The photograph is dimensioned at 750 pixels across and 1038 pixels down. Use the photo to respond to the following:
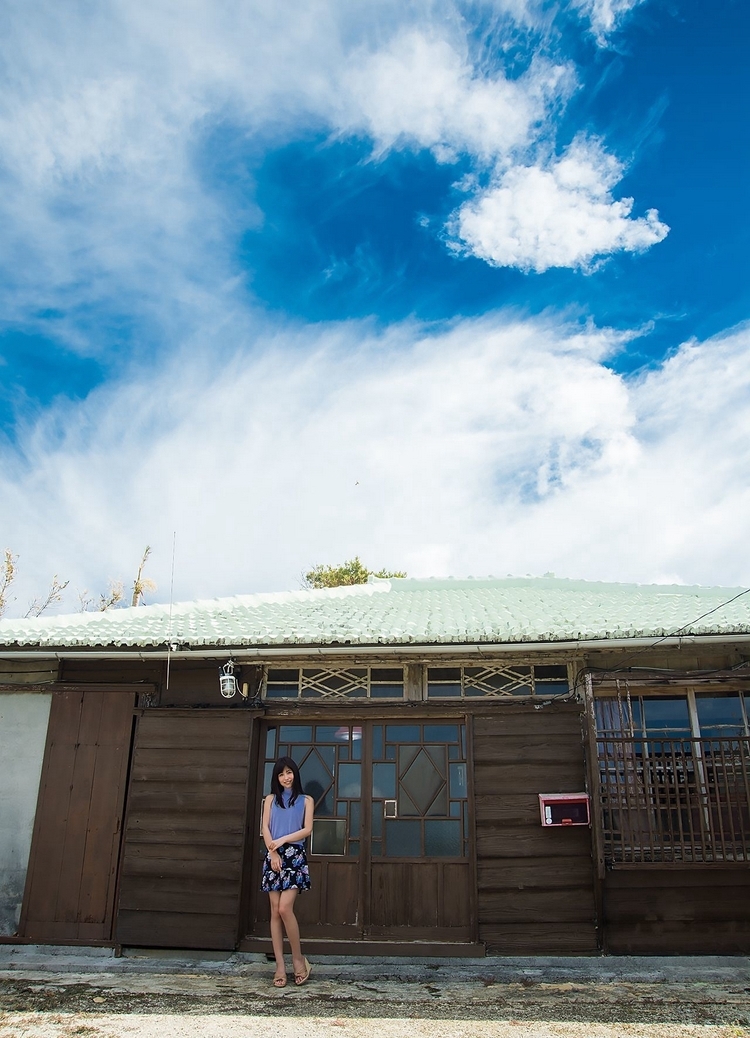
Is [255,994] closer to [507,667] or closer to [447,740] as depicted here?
[447,740]

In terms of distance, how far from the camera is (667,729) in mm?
7500

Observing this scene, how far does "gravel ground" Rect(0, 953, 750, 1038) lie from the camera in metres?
5.32

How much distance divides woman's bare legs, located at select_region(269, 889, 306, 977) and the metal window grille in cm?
279

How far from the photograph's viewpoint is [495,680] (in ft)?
25.8

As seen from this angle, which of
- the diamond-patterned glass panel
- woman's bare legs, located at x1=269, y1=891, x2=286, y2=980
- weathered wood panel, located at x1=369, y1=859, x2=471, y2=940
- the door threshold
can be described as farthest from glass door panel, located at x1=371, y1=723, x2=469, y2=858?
woman's bare legs, located at x1=269, y1=891, x2=286, y2=980

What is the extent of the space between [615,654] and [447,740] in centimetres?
186

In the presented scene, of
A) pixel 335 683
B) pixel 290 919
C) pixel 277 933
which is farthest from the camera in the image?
pixel 335 683

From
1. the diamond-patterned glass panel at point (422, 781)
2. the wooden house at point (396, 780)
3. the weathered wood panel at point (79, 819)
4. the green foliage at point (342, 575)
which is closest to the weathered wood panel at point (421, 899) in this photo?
the wooden house at point (396, 780)

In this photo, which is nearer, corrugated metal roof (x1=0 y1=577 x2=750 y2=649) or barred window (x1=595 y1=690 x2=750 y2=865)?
barred window (x1=595 y1=690 x2=750 y2=865)

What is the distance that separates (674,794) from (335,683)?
3314 millimetres

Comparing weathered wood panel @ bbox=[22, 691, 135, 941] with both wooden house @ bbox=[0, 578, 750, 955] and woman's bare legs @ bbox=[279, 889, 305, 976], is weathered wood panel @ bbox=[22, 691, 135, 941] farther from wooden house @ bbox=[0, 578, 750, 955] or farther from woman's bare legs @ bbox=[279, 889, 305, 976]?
woman's bare legs @ bbox=[279, 889, 305, 976]

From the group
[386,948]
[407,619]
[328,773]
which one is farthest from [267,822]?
[407,619]

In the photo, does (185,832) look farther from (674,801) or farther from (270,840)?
(674,801)

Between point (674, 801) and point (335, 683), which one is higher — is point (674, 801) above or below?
below
